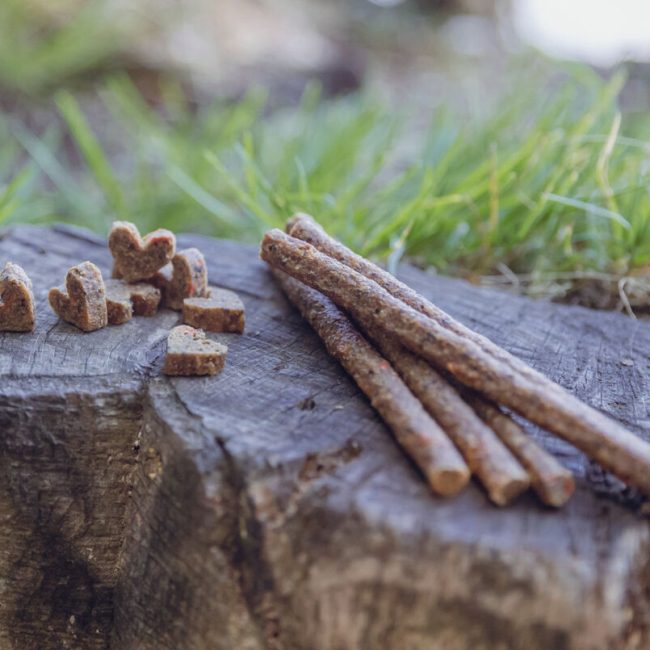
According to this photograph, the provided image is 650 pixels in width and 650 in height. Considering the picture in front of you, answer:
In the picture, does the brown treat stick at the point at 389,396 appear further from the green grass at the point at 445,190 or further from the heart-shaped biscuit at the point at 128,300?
the green grass at the point at 445,190

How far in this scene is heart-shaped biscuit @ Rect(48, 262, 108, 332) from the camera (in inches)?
37.9

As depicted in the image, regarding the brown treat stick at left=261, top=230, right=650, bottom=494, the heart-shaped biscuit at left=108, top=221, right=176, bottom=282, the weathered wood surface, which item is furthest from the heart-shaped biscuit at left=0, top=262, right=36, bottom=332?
the brown treat stick at left=261, top=230, right=650, bottom=494

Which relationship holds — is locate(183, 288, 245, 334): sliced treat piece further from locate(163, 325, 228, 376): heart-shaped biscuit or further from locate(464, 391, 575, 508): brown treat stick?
locate(464, 391, 575, 508): brown treat stick

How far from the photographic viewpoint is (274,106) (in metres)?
3.56

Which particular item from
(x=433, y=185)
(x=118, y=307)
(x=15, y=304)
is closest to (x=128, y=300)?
(x=118, y=307)

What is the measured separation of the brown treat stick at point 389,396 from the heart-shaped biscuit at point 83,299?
28 centimetres

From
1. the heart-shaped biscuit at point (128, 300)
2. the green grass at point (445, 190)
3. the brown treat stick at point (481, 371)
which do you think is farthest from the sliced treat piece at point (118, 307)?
the green grass at point (445, 190)

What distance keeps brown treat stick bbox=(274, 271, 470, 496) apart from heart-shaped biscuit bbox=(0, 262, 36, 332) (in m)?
0.37

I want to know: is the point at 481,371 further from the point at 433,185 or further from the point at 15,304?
the point at 433,185

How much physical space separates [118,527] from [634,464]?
61 centimetres

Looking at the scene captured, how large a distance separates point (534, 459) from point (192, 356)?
1.33 ft

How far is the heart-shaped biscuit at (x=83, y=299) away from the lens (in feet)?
3.16

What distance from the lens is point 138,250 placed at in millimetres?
1062

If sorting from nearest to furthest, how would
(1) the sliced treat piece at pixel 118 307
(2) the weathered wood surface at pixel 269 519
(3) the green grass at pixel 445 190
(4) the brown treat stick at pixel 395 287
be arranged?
(2) the weathered wood surface at pixel 269 519, (4) the brown treat stick at pixel 395 287, (1) the sliced treat piece at pixel 118 307, (3) the green grass at pixel 445 190
